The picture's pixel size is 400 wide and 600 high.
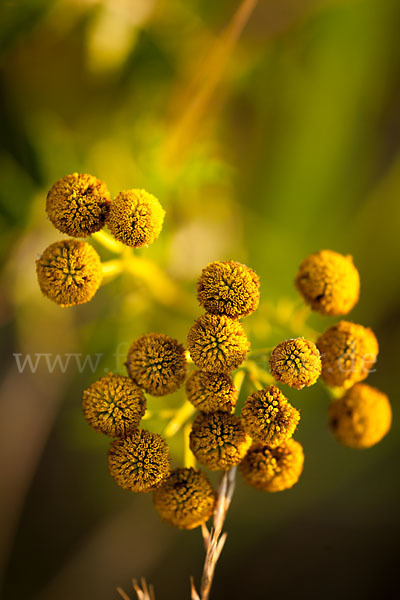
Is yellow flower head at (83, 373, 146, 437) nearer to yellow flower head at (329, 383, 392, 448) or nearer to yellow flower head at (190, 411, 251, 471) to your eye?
yellow flower head at (190, 411, 251, 471)

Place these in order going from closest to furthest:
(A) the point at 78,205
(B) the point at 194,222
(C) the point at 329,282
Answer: (A) the point at 78,205 → (C) the point at 329,282 → (B) the point at 194,222

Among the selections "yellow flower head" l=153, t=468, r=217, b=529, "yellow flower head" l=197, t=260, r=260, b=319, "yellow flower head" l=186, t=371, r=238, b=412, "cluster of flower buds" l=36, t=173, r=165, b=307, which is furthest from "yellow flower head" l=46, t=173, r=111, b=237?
"yellow flower head" l=153, t=468, r=217, b=529

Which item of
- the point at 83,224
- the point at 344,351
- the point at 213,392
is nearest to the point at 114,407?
the point at 213,392

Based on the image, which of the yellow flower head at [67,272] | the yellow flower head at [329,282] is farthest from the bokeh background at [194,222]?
the yellow flower head at [67,272]

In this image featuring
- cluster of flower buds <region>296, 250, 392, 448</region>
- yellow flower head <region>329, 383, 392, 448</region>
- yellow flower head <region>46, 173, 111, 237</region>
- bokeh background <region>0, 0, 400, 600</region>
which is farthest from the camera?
bokeh background <region>0, 0, 400, 600</region>

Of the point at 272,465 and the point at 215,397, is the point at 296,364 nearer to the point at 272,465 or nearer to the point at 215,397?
the point at 215,397

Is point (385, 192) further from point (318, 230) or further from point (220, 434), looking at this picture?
point (220, 434)
